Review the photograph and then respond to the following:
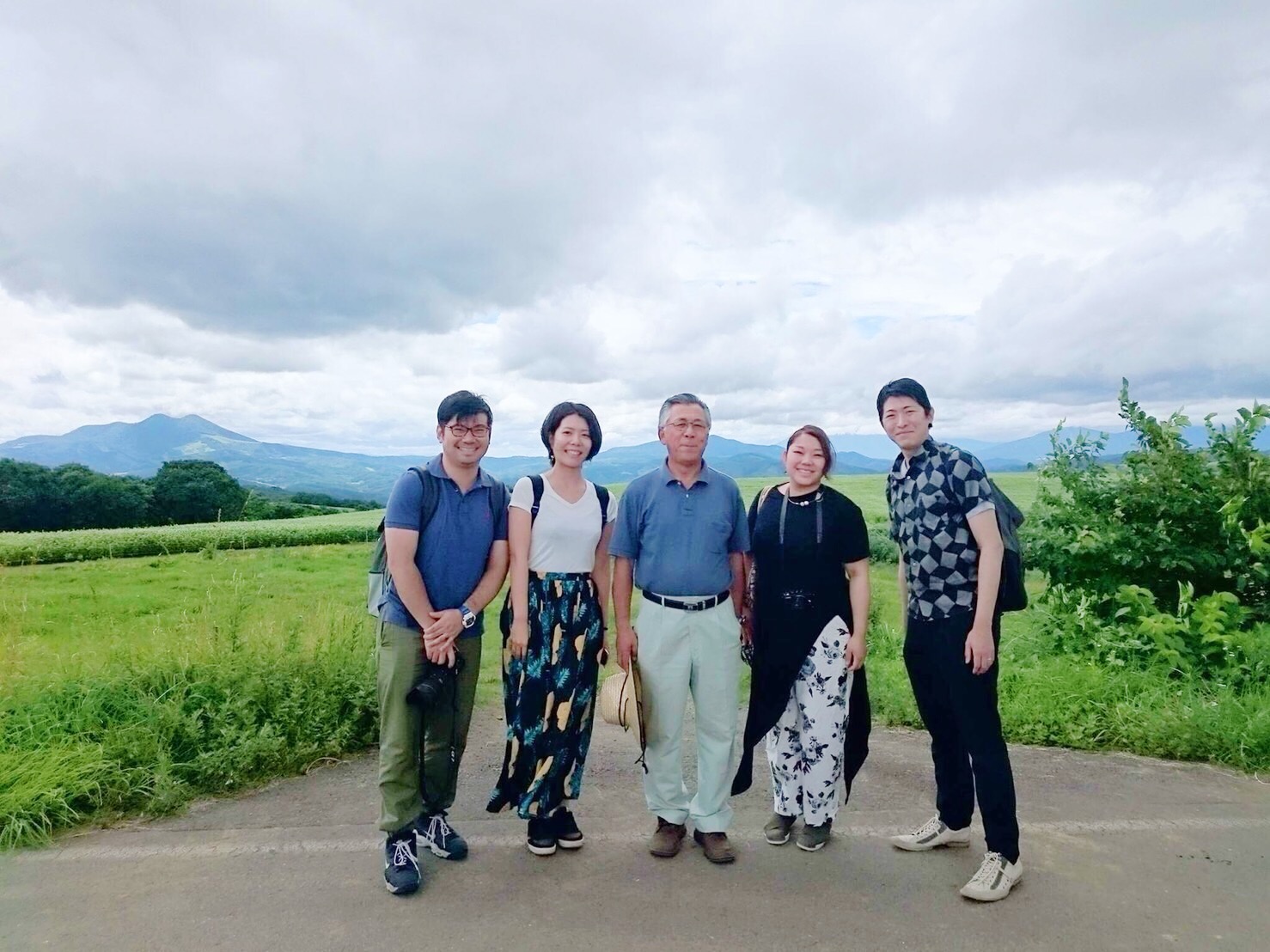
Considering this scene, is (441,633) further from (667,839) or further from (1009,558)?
(1009,558)

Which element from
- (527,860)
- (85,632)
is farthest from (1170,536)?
(85,632)

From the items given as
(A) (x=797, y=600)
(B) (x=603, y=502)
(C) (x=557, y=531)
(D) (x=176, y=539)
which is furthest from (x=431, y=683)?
(D) (x=176, y=539)

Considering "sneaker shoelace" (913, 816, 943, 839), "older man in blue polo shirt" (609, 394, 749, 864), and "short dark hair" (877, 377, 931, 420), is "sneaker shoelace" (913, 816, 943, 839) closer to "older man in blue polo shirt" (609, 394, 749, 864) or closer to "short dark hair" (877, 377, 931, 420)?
"older man in blue polo shirt" (609, 394, 749, 864)

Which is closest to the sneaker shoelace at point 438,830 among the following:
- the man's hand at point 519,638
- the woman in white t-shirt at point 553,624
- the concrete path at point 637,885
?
the concrete path at point 637,885

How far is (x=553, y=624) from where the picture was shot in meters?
3.67

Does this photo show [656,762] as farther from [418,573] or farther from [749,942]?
[418,573]

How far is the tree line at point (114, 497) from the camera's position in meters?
17.2

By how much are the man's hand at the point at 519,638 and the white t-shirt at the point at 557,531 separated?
0.87ft

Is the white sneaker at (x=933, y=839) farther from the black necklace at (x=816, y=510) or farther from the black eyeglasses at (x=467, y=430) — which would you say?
the black eyeglasses at (x=467, y=430)

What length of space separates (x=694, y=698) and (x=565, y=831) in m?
0.91

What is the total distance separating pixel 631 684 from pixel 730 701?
→ 497mm

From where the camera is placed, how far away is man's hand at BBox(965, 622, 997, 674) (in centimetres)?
340

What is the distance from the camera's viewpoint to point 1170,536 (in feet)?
23.7

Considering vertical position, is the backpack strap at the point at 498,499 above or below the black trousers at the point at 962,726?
above
